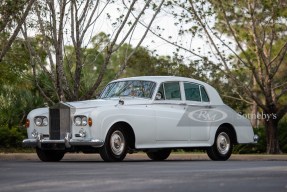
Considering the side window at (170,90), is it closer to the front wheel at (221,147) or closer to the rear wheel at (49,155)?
the front wheel at (221,147)

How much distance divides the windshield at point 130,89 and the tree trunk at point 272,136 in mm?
10364

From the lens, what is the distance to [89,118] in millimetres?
16375

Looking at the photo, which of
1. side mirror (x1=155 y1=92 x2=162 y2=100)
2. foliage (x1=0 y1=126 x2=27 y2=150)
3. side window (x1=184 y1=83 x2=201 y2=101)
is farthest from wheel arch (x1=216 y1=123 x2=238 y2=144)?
Result: foliage (x1=0 y1=126 x2=27 y2=150)

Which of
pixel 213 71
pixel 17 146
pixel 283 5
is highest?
pixel 283 5

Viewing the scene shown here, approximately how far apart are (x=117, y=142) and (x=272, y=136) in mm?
12044

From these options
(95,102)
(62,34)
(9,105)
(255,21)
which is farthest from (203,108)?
(9,105)

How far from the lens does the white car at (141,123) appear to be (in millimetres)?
16547

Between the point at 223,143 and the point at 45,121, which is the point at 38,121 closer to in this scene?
the point at 45,121

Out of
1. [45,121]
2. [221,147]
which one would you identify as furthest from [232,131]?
[45,121]

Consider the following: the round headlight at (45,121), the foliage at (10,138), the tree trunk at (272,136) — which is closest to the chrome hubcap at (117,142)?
the round headlight at (45,121)

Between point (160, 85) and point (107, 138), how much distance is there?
212 centimetres

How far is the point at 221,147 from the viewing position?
18906 millimetres

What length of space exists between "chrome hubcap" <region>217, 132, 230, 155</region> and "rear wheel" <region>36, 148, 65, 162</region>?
3606mm

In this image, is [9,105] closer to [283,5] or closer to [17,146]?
[17,146]
